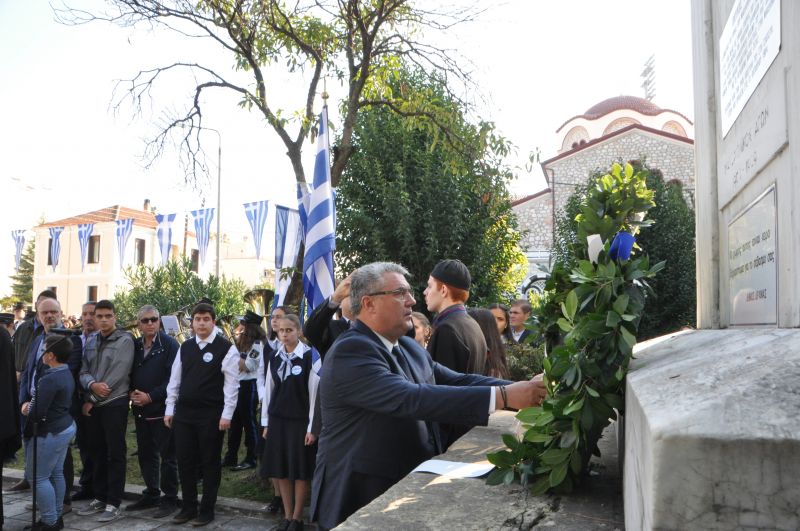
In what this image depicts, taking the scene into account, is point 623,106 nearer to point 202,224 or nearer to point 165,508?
point 202,224

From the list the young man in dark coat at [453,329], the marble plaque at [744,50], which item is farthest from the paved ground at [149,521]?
the marble plaque at [744,50]

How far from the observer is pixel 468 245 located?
13.4m

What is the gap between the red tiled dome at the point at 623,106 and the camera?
1564 inches

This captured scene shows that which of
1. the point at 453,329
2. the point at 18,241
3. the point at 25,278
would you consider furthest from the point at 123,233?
the point at 453,329

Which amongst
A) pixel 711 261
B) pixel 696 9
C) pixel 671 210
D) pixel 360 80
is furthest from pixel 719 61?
pixel 671 210

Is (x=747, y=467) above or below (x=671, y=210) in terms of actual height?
below

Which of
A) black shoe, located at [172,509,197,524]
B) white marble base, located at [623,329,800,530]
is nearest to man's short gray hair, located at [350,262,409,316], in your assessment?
white marble base, located at [623,329,800,530]

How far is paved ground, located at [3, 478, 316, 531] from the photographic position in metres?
6.63

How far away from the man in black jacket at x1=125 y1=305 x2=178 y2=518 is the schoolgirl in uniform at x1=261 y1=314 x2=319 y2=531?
144cm

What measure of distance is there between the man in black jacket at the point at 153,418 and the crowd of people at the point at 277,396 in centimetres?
2

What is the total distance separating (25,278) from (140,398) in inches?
2105

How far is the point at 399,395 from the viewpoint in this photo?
274 centimetres

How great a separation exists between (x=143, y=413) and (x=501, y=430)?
4.98m

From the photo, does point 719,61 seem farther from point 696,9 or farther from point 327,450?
point 327,450
